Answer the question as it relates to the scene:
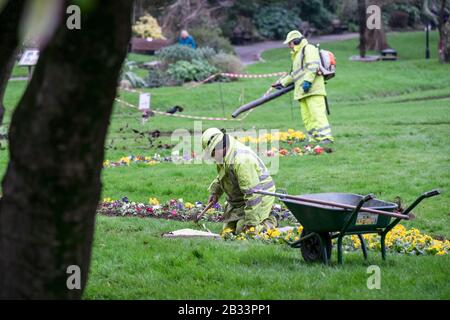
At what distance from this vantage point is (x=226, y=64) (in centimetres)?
3228

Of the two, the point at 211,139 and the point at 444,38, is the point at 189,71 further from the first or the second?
the point at 211,139

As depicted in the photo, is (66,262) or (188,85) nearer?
(66,262)

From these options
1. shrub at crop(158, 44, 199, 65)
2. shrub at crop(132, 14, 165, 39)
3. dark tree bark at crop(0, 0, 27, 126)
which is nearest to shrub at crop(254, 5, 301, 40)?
shrub at crop(132, 14, 165, 39)

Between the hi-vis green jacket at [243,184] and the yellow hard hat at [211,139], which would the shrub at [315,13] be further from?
the yellow hard hat at [211,139]

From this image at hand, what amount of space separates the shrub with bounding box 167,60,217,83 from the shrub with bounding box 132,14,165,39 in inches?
406

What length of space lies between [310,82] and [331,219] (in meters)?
9.50

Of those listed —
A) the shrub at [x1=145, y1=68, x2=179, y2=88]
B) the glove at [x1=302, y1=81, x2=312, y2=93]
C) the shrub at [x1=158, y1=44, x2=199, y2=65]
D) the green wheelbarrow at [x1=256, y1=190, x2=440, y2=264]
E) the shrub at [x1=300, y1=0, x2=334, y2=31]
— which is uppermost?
the shrub at [x1=300, y1=0, x2=334, y2=31]

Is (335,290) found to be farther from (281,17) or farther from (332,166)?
(281,17)

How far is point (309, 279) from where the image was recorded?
731 cm

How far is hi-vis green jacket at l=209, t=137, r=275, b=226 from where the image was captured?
999 centimetres

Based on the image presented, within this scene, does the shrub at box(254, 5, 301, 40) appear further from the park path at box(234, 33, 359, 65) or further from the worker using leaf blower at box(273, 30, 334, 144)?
the worker using leaf blower at box(273, 30, 334, 144)

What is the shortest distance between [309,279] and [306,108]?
409 inches
